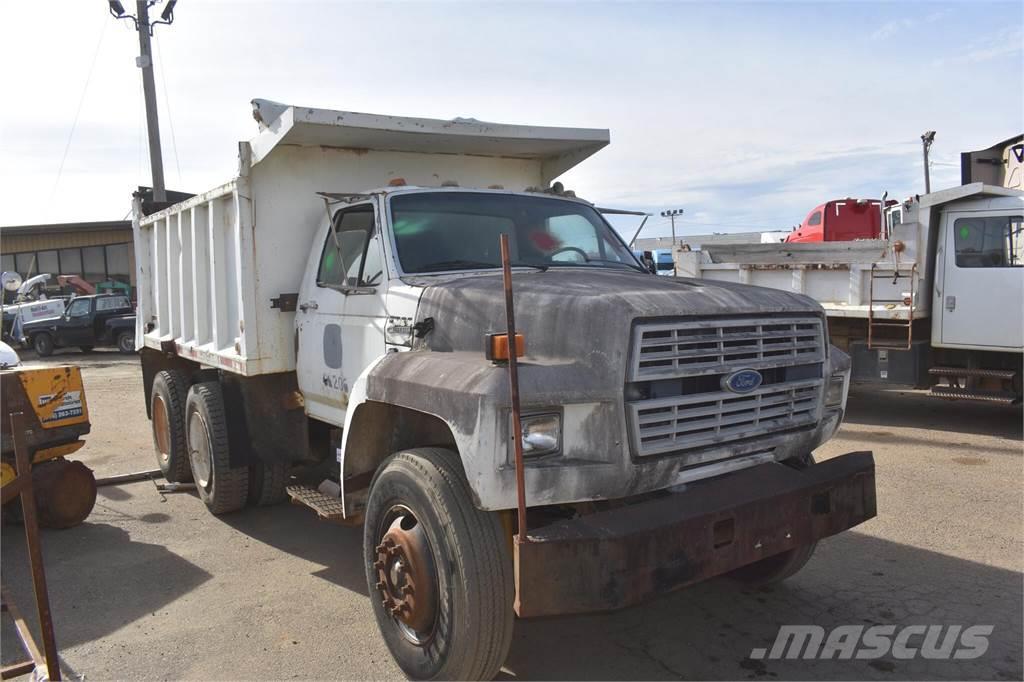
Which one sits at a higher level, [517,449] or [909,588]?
[517,449]

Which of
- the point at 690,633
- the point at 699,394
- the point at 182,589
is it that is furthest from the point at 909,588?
the point at 182,589

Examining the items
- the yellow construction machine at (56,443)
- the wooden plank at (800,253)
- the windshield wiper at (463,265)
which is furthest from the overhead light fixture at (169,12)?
the windshield wiper at (463,265)

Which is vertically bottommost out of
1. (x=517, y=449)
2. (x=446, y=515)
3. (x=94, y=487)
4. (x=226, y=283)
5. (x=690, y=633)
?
(x=690, y=633)

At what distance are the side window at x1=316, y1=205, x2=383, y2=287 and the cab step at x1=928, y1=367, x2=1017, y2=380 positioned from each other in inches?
296

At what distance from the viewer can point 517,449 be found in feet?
9.48

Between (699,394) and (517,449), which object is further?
(699,394)

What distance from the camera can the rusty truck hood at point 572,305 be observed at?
3.23 metres

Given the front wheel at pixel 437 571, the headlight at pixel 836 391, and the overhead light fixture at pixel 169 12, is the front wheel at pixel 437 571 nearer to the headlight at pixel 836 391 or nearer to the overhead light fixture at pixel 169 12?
the headlight at pixel 836 391

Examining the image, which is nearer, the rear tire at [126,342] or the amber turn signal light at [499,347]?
the amber turn signal light at [499,347]

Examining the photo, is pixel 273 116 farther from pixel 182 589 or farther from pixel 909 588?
pixel 909 588

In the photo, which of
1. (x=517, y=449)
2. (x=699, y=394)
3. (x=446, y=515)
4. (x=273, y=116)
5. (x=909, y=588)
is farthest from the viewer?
(x=273, y=116)

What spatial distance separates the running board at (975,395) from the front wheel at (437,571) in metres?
7.89

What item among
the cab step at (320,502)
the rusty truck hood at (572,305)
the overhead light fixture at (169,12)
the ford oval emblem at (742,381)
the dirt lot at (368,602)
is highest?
the overhead light fixture at (169,12)

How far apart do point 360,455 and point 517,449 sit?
1.42m
